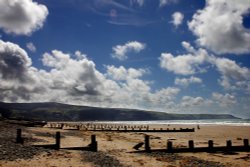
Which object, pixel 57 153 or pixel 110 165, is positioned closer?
pixel 110 165

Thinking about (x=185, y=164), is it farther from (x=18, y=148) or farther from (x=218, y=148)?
(x=18, y=148)

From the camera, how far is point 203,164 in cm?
2077

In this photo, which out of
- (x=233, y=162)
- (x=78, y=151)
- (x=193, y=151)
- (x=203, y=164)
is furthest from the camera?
(x=193, y=151)

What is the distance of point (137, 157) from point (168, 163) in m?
2.89

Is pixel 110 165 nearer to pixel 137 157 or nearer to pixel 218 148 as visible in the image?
pixel 137 157

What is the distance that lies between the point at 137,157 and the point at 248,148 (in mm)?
11678

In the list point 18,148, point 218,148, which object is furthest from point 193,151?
point 18,148

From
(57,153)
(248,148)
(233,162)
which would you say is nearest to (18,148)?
(57,153)

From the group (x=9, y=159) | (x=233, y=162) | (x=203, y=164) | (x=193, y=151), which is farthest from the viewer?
(x=193, y=151)

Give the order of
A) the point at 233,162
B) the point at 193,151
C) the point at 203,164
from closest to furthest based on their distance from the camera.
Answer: the point at 203,164, the point at 233,162, the point at 193,151

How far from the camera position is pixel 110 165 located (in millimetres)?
19328

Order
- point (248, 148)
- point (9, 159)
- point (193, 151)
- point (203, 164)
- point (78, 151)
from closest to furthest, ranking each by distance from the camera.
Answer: point (9, 159), point (203, 164), point (78, 151), point (193, 151), point (248, 148)

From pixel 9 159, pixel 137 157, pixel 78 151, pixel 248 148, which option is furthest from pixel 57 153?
pixel 248 148

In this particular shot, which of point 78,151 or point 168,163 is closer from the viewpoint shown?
point 168,163
